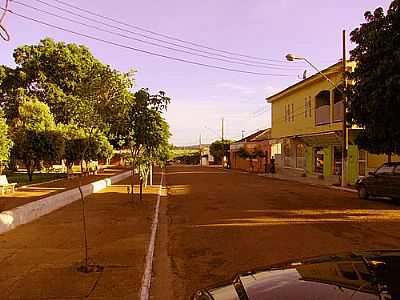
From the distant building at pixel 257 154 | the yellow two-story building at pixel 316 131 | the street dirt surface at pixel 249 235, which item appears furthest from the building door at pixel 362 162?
the distant building at pixel 257 154

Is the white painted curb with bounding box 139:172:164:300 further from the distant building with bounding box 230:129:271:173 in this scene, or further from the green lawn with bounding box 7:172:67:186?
the distant building with bounding box 230:129:271:173

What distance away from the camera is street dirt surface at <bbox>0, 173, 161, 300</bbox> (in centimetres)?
628

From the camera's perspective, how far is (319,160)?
36688 mm

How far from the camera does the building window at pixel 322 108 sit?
33.0 metres

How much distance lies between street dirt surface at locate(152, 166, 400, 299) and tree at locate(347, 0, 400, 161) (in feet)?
9.80

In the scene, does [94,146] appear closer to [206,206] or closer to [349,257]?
[206,206]

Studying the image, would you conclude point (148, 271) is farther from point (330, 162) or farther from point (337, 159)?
point (330, 162)

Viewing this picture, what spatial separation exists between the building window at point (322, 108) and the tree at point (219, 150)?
4449 centimetres

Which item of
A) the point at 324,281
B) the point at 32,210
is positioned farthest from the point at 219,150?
the point at 324,281

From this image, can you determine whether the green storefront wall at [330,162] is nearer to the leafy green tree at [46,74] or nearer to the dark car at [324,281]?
the leafy green tree at [46,74]

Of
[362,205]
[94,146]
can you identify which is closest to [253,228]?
[362,205]

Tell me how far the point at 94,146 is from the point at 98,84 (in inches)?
1032

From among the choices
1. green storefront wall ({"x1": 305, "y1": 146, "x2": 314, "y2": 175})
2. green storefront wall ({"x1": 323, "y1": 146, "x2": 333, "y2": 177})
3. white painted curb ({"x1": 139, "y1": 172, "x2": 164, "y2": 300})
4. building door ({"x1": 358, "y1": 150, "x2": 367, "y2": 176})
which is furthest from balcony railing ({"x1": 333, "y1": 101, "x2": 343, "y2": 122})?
white painted curb ({"x1": 139, "y1": 172, "x2": 164, "y2": 300})

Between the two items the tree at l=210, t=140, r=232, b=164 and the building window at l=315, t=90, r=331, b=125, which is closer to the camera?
the building window at l=315, t=90, r=331, b=125
